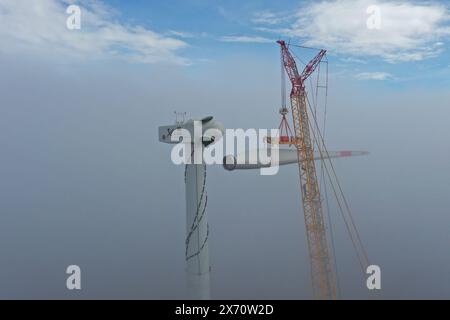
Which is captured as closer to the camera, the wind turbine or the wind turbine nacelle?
the wind turbine nacelle

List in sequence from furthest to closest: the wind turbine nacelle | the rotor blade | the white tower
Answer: the rotor blade → the white tower → the wind turbine nacelle

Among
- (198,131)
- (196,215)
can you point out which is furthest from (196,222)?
(198,131)

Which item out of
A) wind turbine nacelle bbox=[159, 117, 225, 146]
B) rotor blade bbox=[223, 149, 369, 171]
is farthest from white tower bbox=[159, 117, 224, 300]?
rotor blade bbox=[223, 149, 369, 171]

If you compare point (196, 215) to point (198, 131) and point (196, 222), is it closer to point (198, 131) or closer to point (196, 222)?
point (196, 222)

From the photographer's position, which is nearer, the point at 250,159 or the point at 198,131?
the point at 198,131

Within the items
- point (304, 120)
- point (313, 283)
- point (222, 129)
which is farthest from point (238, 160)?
point (313, 283)

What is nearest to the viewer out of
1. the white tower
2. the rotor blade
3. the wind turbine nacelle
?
the wind turbine nacelle

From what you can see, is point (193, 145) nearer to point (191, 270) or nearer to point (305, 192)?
point (191, 270)

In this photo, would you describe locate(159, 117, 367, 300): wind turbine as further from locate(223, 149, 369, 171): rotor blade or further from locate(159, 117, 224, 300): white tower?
locate(223, 149, 369, 171): rotor blade
